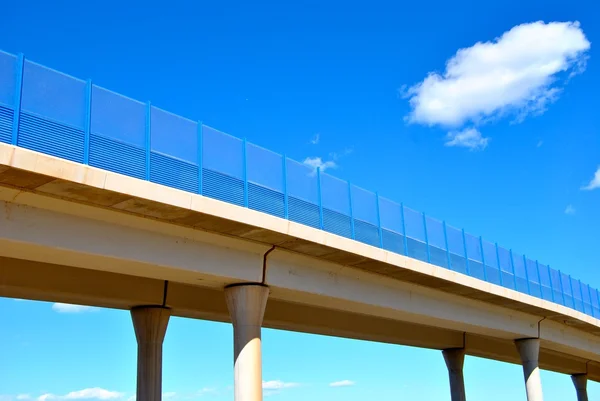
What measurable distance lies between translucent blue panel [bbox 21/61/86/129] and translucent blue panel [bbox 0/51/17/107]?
0.73 ft

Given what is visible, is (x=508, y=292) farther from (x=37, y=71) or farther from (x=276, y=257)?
(x=37, y=71)

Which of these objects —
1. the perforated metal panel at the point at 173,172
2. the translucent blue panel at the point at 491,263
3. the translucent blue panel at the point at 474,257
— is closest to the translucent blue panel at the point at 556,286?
the translucent blue panel at the point at 491,263

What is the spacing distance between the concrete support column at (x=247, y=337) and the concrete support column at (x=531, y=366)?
19.3 metres

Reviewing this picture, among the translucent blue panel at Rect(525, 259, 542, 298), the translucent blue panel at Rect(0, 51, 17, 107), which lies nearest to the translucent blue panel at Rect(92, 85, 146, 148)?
the translucent blue panel at Rect(0, 51, 17, 107)

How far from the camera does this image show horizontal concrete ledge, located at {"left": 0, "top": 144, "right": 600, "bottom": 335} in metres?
13.5

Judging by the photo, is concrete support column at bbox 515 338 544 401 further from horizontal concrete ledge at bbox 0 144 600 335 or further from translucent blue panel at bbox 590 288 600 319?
horizontal concrete ledge at bbox 0 144 600 335

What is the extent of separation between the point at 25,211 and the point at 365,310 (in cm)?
1294

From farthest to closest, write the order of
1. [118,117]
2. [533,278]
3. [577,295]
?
[577,295] → [533,278] → [118,117]

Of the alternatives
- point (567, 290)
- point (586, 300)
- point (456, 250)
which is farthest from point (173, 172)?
point (586, 300)

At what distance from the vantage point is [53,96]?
1436 centimetres

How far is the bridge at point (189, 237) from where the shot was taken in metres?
14.3

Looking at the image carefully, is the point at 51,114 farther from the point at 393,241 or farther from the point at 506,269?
the point at 506,269

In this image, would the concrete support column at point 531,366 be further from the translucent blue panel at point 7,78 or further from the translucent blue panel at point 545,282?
the translucent blue panel at point 7,78

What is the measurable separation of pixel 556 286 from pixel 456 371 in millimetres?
7677
